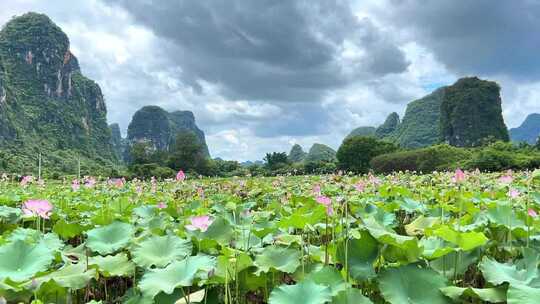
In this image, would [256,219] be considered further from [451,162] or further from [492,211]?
[451,162]

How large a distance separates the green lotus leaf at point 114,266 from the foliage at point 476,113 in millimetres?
71099

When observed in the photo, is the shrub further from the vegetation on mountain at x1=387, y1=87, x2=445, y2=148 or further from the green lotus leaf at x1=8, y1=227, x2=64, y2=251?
the vegetation on mountain at x1=387, y1=87, x2=445, y2=148

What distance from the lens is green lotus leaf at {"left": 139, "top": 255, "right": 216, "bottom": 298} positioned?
1146 millimetres

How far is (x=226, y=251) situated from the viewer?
4.67 feet

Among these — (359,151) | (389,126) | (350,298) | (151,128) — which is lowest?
(350,298)

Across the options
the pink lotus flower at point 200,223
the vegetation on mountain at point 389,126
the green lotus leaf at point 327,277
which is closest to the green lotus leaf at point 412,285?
the green lotus leaf at point 327,277

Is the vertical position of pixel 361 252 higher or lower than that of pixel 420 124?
lower

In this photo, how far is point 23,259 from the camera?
Answer: 142cm

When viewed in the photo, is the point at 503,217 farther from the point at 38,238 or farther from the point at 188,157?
the point at 188,157

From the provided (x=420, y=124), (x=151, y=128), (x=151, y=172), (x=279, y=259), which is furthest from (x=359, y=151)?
(x=151, y=128)

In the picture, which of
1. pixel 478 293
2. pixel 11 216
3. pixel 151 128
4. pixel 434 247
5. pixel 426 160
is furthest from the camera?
pixel 151 128

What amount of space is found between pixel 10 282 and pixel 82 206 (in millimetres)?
2413

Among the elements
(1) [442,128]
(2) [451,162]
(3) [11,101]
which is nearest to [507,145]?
(2) [451,162]

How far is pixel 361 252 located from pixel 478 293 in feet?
1.21
